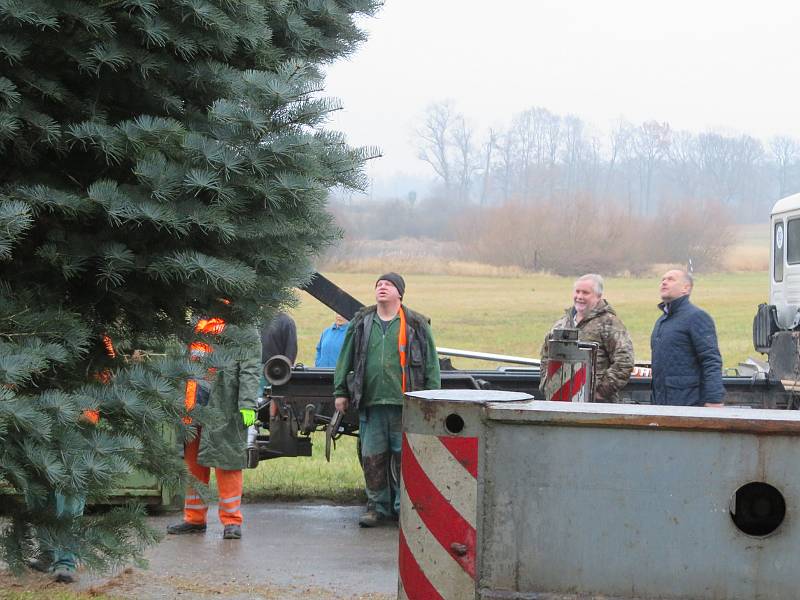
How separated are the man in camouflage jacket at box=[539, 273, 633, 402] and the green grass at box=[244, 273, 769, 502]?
1779 centimetres

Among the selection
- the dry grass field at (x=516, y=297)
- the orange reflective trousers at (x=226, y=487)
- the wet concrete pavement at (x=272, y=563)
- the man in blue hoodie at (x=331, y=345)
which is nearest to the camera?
the wet concrete pavement at (x=272, y=563)

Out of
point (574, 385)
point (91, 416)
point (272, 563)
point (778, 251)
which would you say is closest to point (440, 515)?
point (91, 416)

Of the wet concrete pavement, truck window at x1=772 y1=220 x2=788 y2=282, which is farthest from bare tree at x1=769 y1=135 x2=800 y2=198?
the wet concrete pavement

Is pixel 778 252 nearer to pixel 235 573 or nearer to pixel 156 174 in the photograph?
pixel 235 573

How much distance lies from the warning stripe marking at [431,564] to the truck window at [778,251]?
37.6ft

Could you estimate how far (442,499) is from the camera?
379 centimetres

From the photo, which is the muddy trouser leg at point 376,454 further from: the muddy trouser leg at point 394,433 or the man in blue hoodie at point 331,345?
the man in blue hoodie at point 331,345

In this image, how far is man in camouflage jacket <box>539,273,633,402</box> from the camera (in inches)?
317

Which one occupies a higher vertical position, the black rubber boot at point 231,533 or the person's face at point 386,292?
the person's face at point 386,292

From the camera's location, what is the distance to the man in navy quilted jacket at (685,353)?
25.5ft

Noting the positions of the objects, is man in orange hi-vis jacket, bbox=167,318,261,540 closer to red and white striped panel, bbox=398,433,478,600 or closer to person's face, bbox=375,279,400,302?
person's face, bbox=375,279,400,302

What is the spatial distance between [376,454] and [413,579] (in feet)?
14.7

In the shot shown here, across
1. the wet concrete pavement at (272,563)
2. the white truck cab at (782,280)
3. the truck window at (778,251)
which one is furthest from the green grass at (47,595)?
the truck window at (778,251)

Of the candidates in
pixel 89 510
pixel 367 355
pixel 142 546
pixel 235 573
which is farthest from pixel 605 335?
pixel 142 546
